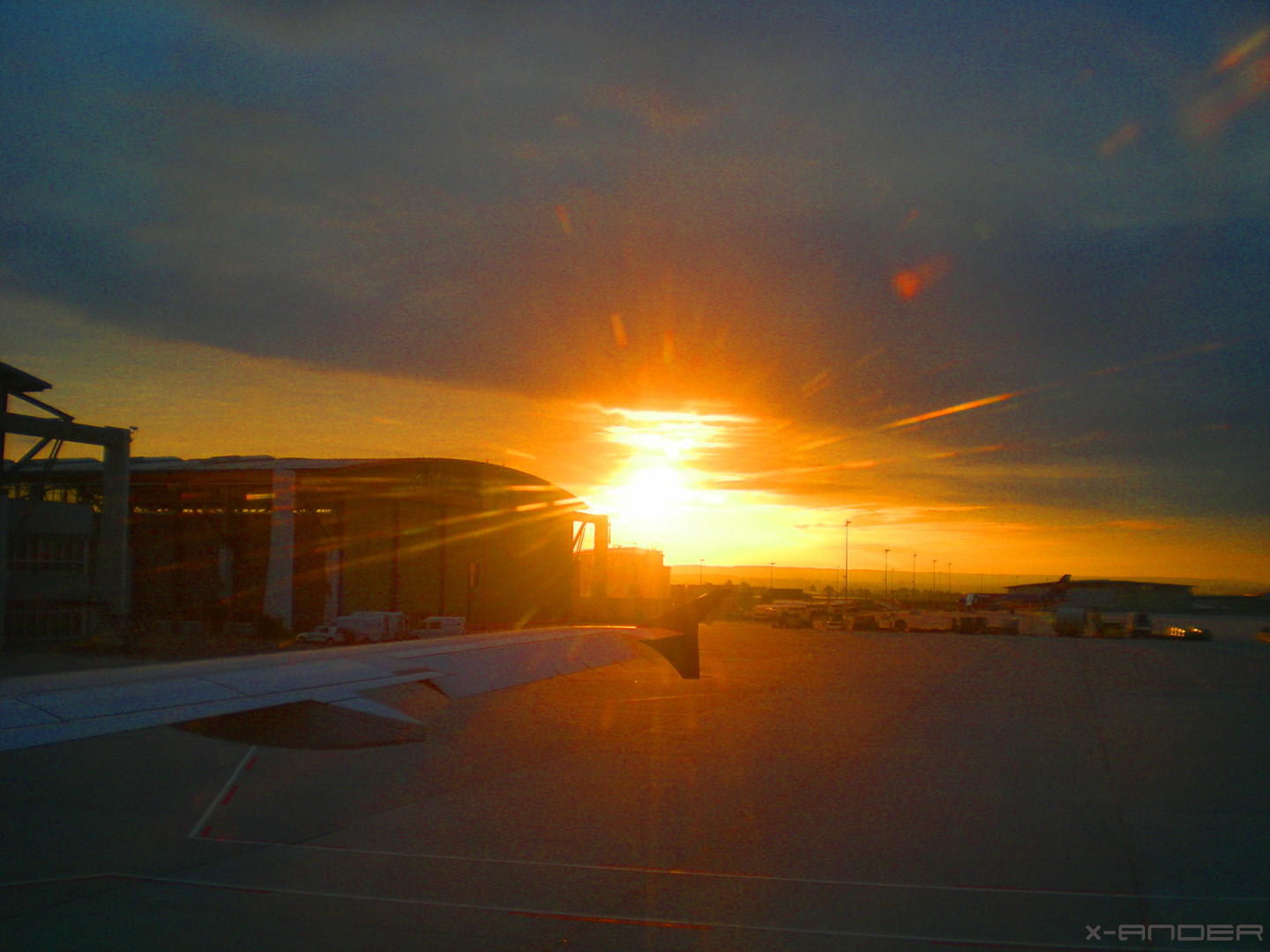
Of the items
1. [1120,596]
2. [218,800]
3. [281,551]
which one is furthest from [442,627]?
[1120,596]

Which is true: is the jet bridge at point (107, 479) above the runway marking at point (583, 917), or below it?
above

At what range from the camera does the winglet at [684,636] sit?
14.6 m

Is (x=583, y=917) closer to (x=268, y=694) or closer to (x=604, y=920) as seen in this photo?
(x=604, y=920)

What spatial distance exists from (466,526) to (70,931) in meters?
47.2

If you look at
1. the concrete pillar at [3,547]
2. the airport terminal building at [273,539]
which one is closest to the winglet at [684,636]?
the concrete pillar at [3,547]

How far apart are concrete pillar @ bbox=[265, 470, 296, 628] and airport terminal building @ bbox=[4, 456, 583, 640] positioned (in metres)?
0.07

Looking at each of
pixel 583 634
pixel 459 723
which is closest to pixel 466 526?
pixel 459 723

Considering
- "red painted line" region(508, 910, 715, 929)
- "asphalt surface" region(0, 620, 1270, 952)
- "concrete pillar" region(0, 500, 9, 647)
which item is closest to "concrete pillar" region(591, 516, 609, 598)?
"concrete pillar" region(0, 500, 9, 647)

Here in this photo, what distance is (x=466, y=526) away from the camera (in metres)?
53.2

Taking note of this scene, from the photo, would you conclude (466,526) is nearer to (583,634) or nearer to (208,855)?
(583,634)

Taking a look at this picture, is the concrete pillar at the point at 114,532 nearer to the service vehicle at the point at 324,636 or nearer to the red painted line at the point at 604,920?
the service vehicle at the point at 324,636

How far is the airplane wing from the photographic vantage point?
607cm

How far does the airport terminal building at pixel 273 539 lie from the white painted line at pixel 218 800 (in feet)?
106

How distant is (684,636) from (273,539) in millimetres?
35878
